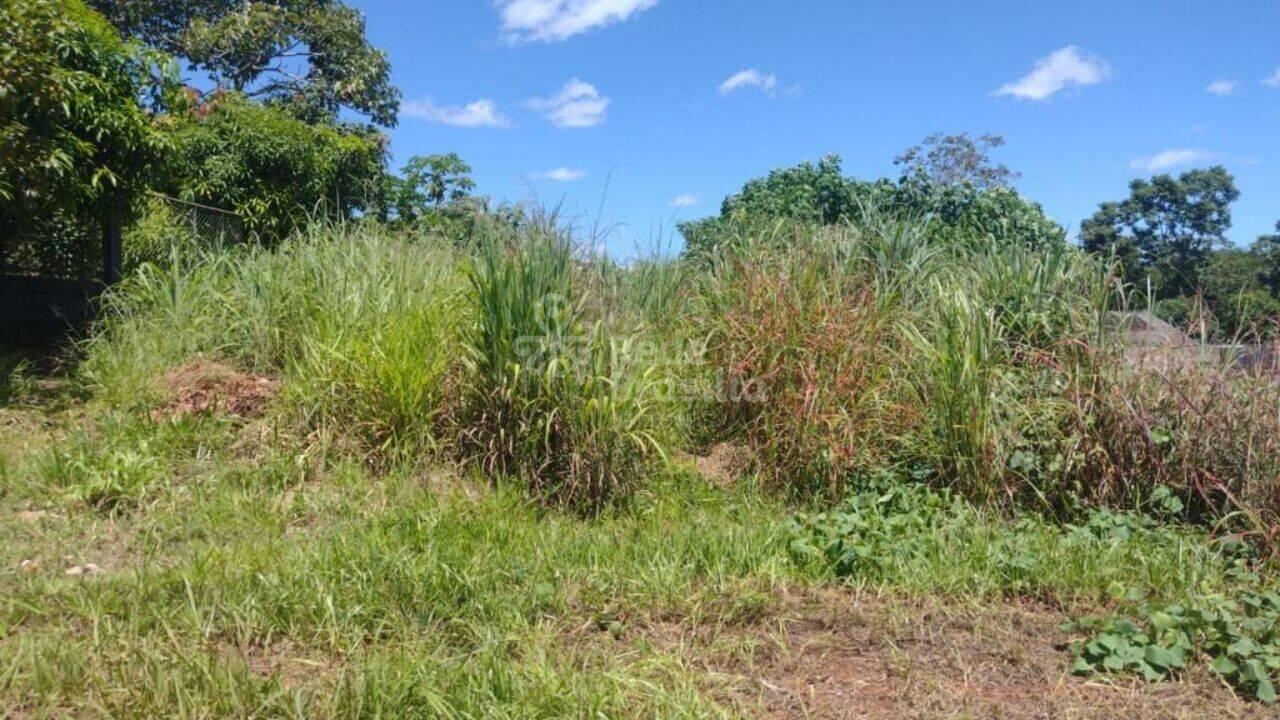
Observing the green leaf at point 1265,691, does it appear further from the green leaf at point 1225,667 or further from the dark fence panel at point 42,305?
the dark fence panel at point 42,305

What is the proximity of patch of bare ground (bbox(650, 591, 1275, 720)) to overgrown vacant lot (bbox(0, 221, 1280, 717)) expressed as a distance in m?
0.01

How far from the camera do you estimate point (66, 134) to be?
20.0ft

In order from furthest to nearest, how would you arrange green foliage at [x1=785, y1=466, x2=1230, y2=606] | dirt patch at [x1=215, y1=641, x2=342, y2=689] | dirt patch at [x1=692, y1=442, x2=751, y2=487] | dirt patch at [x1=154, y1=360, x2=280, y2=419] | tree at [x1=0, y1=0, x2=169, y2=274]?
tree at [x1=0, y1=0, x2=169, y2=274], dirt patch at [x1=154, y1=360, x2=280, y2=419], dirt patch at [x1=692, y1=442, x2=751, y2=487], green foliage at [x1=785, y1=466, x2=1230, y2=606], dirt patch at [x1=215, y1=641, x2=342, y2=689]

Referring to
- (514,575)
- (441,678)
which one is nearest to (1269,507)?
(514,575)

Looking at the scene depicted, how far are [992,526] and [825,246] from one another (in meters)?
2.32

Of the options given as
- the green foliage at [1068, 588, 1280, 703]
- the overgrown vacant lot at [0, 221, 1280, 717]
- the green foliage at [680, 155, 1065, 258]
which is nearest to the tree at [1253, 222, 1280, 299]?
the green foliage at [680, 155, 1065, 258]

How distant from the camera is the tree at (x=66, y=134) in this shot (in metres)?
5.49

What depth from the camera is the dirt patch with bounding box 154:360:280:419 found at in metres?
5.14

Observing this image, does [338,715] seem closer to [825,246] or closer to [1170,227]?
[825,246]

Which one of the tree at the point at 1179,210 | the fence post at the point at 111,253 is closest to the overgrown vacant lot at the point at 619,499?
the fence post at the point at 111,253

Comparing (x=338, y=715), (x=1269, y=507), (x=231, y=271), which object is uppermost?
(x=231, y=271)

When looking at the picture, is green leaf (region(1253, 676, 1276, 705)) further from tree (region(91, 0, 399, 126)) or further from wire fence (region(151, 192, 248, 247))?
tree (region(91, 0, 399, 126))

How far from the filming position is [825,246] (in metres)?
5.82

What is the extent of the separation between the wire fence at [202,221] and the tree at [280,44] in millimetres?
8221
